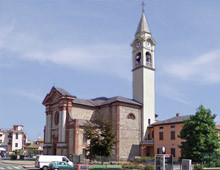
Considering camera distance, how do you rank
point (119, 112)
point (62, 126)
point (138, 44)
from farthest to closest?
1. point (138, 44)
2. point (62, 126)
3. point (119, 112)

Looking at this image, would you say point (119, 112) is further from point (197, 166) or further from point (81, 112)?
point (197, 166)

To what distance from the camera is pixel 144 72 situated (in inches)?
2050

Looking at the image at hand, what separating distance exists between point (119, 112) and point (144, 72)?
10.4 meters

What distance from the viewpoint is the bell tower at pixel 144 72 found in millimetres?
51219

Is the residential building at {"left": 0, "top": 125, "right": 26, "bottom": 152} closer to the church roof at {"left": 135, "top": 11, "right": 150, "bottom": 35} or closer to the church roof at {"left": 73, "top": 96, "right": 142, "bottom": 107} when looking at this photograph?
the church roof at {"left": 73, "top": 96, "right": 142, "bottom": 107}

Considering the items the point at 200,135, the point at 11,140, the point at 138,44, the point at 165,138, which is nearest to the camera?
the point at 200,135

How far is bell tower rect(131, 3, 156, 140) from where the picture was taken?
51.2 meters

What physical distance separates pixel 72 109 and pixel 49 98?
8187 millimetres

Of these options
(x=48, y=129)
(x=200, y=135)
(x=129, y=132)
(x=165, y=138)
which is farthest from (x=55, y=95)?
(x=200, y=135)

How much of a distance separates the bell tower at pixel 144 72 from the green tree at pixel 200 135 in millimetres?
18082

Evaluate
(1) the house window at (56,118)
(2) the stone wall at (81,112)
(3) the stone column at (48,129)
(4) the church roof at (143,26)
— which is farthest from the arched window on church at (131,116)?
(4) the church roof at (143,26)

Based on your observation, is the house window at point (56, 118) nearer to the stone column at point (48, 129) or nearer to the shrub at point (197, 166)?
the stone column at point (48, 129)

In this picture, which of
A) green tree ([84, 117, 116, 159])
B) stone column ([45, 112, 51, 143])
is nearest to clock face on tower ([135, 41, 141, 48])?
stone column ([45, 112, 51, 143])

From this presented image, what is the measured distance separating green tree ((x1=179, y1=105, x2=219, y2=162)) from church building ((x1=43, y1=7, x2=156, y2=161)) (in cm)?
1624
